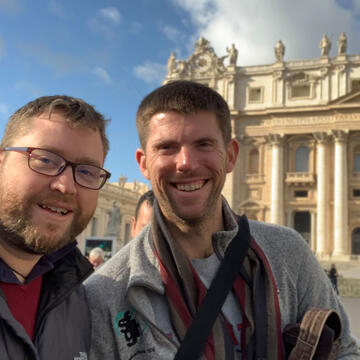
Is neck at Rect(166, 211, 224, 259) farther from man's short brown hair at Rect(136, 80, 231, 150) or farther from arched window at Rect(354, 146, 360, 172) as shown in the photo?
arched window at Rect(354, 146, 360, 172)

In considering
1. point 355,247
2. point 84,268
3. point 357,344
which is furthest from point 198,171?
point 355,247

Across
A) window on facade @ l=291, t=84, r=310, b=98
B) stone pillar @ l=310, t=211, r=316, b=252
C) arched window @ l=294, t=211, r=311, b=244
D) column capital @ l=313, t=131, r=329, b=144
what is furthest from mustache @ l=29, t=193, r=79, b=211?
window on facade @ l=291, t=84, r=310, b=98

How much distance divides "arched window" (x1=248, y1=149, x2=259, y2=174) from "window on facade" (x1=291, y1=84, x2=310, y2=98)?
5511 mm

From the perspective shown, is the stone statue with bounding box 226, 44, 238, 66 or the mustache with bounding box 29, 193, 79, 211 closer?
the mustache with bounding box 29, 193, 79, 211

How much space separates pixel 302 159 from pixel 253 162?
395 centimetres

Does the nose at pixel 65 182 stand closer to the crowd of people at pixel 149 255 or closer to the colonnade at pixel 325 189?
the crowd of people at pixel 149 255

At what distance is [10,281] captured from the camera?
1.65 m

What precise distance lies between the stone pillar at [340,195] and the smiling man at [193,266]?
101 ft

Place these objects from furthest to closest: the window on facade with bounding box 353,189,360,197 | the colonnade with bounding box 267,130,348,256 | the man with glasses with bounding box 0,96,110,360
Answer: the window on facade with bounding box 353,189,360,197, the colonnade with bounding box 267,130,348,256, the man with glasses with bounding box 0,96,110,360

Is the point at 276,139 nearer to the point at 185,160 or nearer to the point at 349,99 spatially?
the point at 349,99

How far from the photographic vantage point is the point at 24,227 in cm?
168

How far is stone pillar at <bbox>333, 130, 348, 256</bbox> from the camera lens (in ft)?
102

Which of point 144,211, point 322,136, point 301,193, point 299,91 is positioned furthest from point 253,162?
point 144,211

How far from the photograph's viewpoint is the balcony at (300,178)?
33.3m
